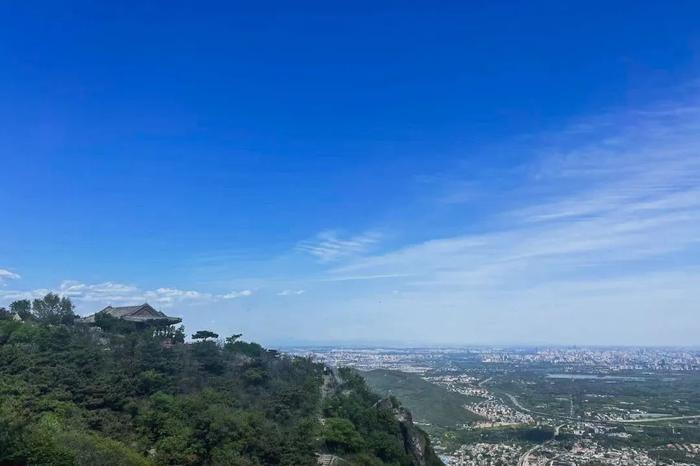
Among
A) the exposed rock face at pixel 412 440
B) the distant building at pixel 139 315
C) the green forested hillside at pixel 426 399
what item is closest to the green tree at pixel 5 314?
the distant building at pixel 139 315

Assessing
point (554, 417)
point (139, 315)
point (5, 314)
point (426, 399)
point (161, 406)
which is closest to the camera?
point (161, 406)

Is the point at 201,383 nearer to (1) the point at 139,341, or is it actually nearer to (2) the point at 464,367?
(1) the point at 139,341

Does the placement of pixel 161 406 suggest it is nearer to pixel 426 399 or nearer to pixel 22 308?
pixel 22 308

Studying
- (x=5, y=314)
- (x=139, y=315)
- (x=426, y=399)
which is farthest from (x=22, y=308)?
(x=426, y=399)

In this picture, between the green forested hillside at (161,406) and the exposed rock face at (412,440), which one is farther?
the exposed rock face at (412,440)

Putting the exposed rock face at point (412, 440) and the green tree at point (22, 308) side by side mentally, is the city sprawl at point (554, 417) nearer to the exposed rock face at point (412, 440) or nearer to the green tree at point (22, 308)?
the exposed rock face at point (412, 440)
